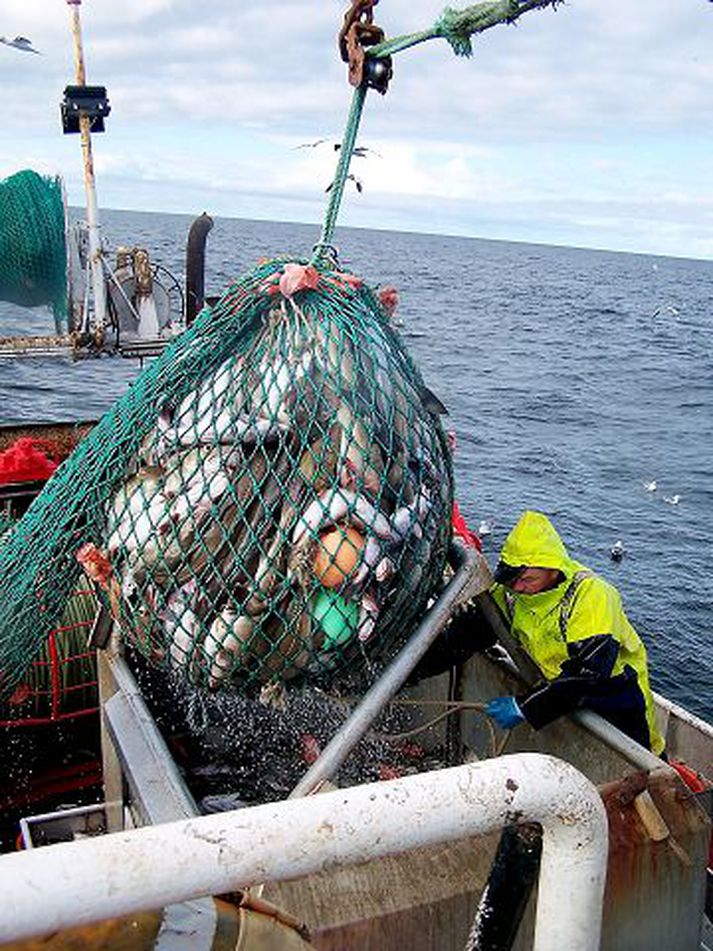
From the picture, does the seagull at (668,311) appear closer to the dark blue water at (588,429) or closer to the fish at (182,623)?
the dark blue water at (588,429)

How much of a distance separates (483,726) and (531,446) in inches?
809

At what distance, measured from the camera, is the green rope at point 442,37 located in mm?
2701

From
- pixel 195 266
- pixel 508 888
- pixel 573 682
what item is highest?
pixel 195 266

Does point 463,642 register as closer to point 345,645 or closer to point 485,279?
point 345,645

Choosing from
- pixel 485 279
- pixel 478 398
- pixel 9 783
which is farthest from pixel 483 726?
pixel 485 279

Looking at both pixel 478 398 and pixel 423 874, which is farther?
pixel 478 398

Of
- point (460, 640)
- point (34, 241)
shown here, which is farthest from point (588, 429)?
point (460, 640)

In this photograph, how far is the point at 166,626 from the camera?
9.87ft

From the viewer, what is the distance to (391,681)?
3010mm

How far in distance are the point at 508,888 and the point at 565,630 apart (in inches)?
91.5

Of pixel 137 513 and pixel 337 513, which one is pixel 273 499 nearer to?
pixel 337 513

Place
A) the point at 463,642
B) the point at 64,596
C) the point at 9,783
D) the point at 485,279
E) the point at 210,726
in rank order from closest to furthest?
the point at 64,596 → the point at 463,642 → the point at 210,726 → the point at 9,783 → the point at 485,279

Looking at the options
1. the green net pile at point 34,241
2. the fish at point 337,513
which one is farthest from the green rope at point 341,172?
the green net pile at point 34,241

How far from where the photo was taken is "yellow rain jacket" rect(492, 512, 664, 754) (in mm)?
3969
